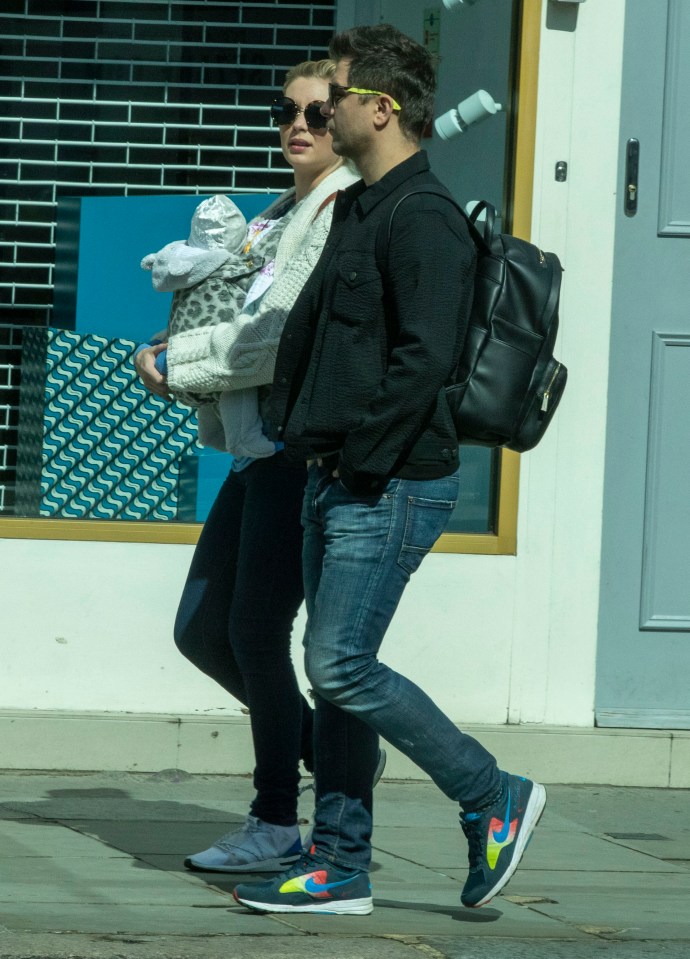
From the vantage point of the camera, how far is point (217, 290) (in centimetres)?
404

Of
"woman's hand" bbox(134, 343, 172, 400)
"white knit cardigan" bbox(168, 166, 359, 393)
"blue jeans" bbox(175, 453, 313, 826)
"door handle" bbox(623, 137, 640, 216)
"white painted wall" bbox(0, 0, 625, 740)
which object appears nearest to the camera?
"white knit cardigan" bbox(168, 166, 359, 393)

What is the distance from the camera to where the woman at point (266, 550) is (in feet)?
12.9

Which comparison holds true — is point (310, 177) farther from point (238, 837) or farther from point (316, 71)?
point (238, 837)

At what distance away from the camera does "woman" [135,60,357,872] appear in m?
3.94

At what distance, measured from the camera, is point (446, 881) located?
4207mm

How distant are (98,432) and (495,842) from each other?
260cm

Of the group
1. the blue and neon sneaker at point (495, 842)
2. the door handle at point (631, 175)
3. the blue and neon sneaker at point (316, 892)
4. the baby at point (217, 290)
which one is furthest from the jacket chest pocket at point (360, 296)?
the door handle at point (631, 175)

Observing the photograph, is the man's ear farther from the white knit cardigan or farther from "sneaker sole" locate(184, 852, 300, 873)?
"sneaker sole" locate(184, 852, 300, 873)

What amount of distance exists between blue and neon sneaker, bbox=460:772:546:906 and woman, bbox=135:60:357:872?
643mm

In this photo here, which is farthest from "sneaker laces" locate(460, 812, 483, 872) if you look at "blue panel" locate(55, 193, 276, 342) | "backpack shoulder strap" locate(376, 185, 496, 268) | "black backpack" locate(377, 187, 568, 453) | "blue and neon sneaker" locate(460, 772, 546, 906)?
"blue panel" locate(55, 193, 276, 342)

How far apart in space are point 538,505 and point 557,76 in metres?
1.47

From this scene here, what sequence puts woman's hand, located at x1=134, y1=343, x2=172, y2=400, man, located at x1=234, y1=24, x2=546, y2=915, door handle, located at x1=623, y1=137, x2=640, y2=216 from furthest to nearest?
door handle, located at x1=623, y1=137, x2=640, y2=216 → woman's hand, located at x1=134, y1=343, x2=172, y2=400 → man, located at x1=234, y1=24, x2=546, y2=915

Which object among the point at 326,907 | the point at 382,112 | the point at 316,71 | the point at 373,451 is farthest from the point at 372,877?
the point at 316,71

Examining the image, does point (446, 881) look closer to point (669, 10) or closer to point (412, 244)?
point (412, 244)
